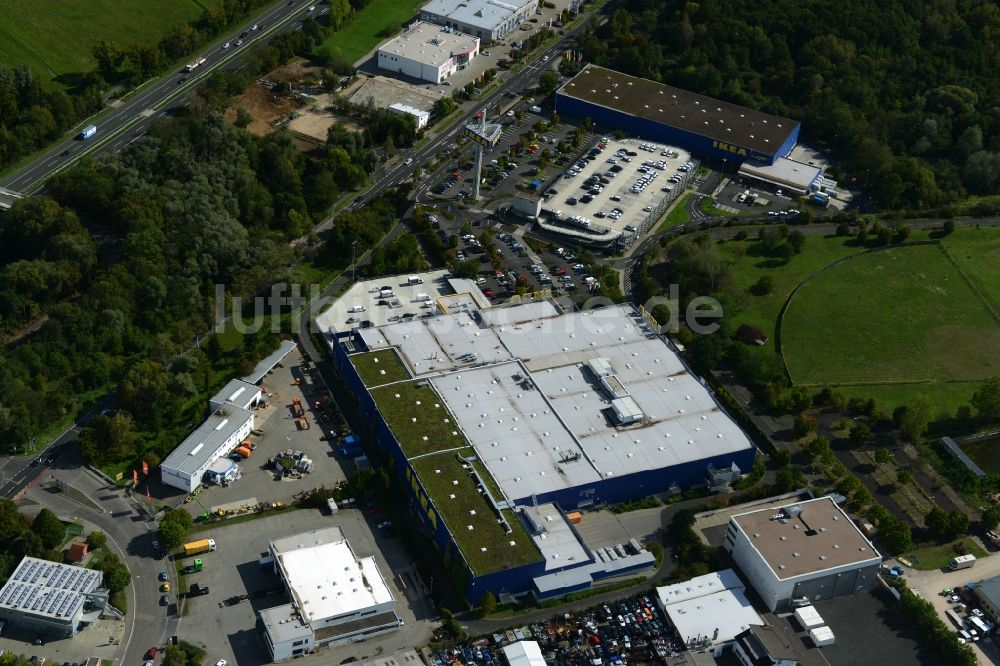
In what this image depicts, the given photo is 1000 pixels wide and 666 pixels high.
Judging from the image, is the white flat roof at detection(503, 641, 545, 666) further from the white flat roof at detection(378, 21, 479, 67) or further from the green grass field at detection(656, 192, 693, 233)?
the white flat roof at detection(378, 21, 479, 67)

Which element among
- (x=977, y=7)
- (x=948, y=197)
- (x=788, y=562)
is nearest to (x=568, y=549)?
(x=788, y=562)

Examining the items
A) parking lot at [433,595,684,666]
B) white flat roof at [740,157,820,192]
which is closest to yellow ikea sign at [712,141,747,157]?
white flat roof at [740,157,820,192]

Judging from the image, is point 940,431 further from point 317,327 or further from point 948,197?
point 317,327

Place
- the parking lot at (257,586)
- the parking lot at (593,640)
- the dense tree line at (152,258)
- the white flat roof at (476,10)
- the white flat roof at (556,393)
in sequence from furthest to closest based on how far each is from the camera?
the white flat roof at (476,10) → the dense tree line at (152,258) → the white flat roof at (556,393) → the parking lot at (593,640) → the parking lot at (257,586)

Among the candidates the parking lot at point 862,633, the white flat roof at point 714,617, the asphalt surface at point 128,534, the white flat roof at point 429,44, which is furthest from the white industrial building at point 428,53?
the parking lot at point 862,633

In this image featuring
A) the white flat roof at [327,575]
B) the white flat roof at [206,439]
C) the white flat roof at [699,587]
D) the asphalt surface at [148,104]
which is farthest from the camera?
the asphalt surface at [148,104]

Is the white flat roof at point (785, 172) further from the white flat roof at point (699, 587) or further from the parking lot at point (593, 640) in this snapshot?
the parking lot at point (593, 640)
